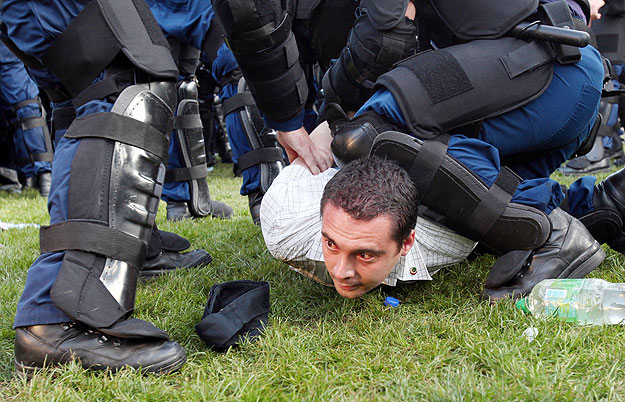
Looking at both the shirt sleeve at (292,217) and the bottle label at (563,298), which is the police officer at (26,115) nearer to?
the shirt sleeve at (292,217)

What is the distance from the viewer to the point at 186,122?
3.84 meters

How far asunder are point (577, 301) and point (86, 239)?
161 cm

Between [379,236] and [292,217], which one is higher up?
[379,236]

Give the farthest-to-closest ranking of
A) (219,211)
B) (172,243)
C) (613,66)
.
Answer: (613,66)
(219,211)
(172,243)

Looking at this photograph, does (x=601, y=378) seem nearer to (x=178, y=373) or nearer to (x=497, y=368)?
(x=497, y=368)

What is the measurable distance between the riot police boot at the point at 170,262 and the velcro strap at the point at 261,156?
40.8 inches

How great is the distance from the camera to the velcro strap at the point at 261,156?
3725mm

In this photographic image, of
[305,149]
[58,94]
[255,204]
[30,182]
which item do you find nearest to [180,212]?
[255,204]

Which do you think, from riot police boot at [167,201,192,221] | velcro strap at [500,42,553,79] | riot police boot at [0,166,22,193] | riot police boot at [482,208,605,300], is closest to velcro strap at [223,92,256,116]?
riot police boot at [167,201,192,221]

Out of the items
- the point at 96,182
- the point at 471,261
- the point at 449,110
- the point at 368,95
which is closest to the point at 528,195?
the point at 449,110

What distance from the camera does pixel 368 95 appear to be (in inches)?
106

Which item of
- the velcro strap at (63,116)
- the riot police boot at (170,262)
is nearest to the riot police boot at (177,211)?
the riot police boot at (170,262)

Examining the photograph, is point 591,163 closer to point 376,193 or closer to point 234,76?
point 234,76

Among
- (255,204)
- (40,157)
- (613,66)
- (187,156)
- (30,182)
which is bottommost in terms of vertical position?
(30,182)
